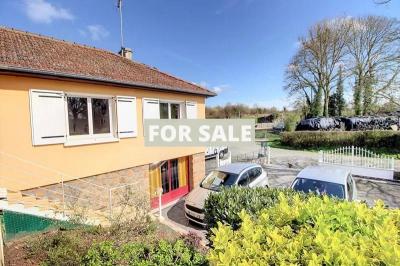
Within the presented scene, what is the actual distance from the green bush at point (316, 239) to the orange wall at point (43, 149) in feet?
22.1

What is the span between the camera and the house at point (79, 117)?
266 inches

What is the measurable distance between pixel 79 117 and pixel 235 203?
21.2 ft

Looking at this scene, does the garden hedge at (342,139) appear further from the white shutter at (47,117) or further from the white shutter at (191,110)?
the white shutter at (47,117)

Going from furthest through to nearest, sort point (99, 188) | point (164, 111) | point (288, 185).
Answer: point (288, 185) → point (164, 111) → point (99, 188)

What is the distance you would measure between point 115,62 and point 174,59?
7.15m

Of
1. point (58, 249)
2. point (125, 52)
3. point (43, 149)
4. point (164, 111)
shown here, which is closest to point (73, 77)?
point (43, 149)

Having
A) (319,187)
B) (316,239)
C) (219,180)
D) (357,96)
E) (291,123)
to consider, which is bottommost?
(219,180)

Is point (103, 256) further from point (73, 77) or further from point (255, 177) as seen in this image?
point (255, 177)

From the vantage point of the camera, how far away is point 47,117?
23.9ft

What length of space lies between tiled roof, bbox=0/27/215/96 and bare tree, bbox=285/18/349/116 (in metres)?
27.4

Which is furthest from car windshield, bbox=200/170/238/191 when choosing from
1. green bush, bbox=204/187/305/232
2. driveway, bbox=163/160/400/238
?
green bush, bbox=204/187/305/232

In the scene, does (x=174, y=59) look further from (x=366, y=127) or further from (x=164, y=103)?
(x=366, y=127)

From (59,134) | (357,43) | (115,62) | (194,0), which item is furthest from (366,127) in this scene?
(59,134)

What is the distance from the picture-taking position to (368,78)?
28.5 metres
